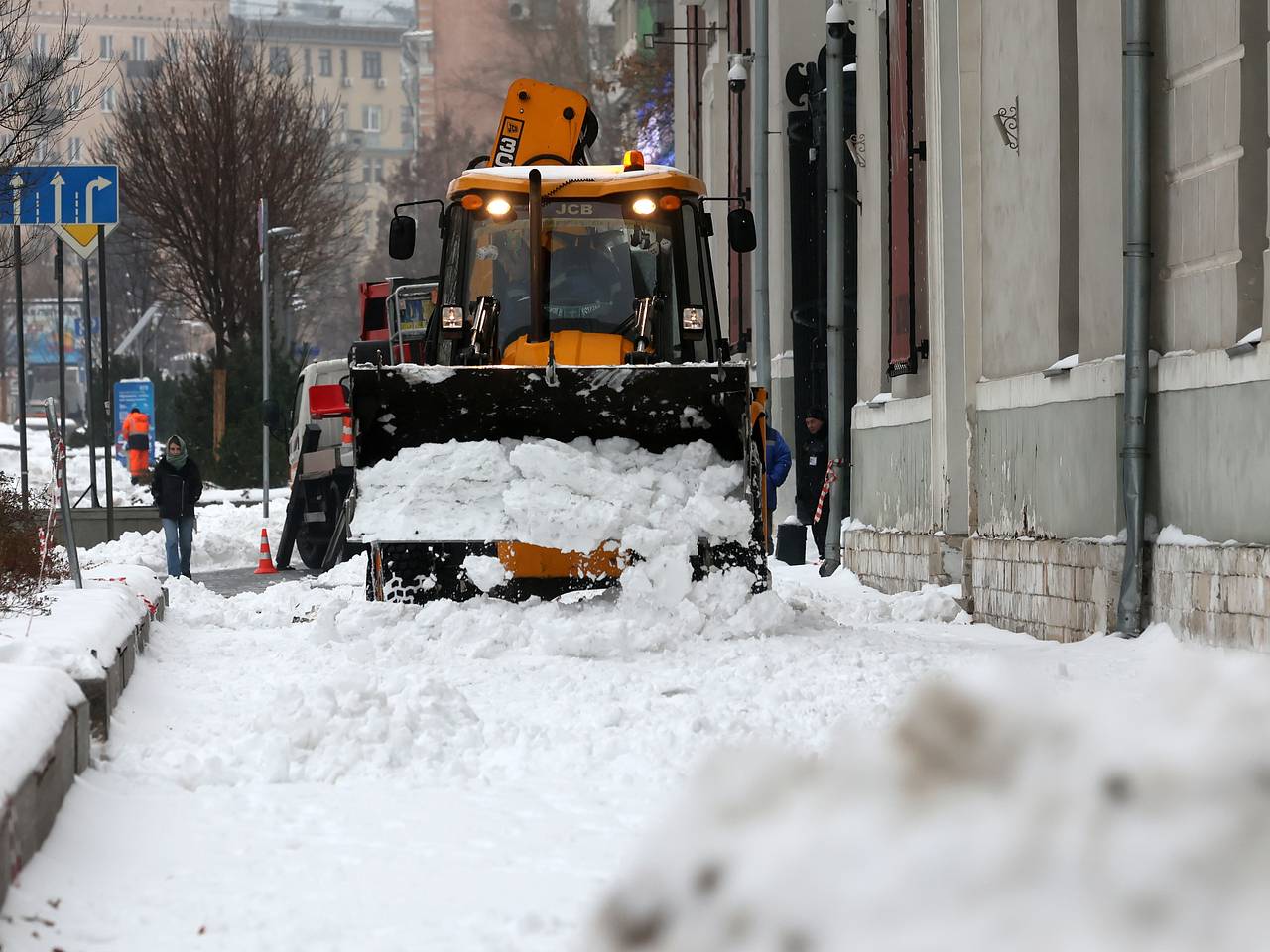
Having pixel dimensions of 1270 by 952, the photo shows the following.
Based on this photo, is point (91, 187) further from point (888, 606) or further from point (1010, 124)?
point (1010, 124)

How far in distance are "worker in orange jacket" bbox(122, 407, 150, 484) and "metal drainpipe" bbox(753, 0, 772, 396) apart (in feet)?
68.7

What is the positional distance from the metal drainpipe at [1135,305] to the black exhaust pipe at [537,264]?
153 inches

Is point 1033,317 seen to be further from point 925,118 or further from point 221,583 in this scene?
point 221,583

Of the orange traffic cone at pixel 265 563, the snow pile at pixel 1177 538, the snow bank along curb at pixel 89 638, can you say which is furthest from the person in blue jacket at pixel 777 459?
the orange traffic cone at pixel 265 563

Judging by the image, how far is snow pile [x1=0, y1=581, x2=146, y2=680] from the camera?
7391mm

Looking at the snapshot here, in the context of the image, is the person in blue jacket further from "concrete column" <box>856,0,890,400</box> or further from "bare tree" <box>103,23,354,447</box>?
"bare tree" <box>103,23,354,447</box>

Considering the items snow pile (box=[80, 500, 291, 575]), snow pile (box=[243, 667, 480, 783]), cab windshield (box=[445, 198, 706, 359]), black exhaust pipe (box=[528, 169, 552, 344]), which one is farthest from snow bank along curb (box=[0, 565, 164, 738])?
snow pile (box=[80, 500, 291, 575])

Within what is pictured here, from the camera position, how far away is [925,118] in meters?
17.0

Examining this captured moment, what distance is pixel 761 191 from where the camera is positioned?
76.0ft

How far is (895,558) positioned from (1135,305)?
6733mm

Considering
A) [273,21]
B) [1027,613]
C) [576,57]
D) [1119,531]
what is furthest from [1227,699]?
[273,21]

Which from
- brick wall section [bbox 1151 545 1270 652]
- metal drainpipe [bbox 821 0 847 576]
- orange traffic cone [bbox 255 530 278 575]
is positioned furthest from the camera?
orange traffic cone [bbox 255 530 278 575]

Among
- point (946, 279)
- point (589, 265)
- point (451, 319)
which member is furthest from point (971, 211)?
point (451, 319)

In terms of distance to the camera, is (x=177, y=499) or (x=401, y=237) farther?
(x=177, y=499)
